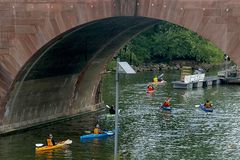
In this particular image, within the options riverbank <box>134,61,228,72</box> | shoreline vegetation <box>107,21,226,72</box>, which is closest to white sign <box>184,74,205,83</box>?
riverbank <box>134,61,228,72</box>

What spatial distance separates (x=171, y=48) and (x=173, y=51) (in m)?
0.58

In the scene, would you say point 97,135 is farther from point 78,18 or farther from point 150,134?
point 78,18

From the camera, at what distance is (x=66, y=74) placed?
147 feet

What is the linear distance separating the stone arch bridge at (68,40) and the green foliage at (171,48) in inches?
1842

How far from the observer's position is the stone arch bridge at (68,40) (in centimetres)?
3102

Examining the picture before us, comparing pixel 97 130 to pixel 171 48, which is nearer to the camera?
pixel 97 130

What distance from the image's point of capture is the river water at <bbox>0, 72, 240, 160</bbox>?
36344mm

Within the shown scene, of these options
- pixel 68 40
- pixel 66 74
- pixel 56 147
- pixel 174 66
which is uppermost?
pixel 68 40

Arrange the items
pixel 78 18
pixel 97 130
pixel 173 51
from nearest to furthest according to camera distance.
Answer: pixel 78 18, pixel 97 130, pixel 173 51

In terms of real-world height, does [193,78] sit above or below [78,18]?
below

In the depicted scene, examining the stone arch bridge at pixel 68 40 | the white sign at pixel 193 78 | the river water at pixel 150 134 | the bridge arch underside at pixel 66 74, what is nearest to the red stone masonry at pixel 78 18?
the stone arch bridge at pixel 68 40

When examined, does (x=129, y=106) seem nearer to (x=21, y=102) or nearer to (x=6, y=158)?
(x=21, y=102)

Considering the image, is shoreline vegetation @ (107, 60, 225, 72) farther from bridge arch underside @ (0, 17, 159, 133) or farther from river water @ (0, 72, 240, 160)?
bridge arch underside @ (0, 17, 159, 133)

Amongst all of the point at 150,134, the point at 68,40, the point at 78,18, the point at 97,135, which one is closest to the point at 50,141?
the point at 97,135
